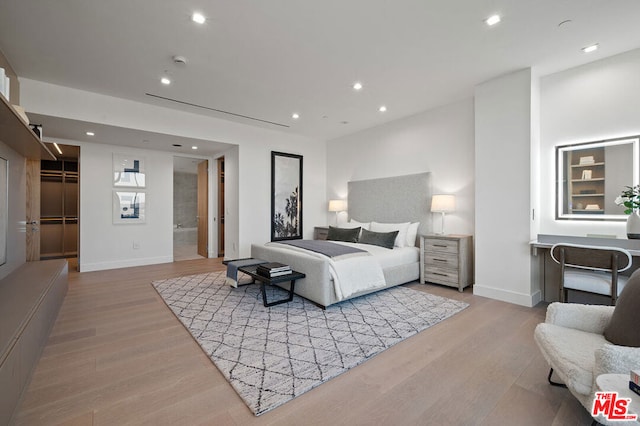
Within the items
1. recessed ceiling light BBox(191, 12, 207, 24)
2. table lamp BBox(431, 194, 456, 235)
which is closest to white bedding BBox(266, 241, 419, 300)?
table lamp BBox(431, 194, 456, 235)

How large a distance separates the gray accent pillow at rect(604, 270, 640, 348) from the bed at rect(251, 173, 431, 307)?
7.09 feet

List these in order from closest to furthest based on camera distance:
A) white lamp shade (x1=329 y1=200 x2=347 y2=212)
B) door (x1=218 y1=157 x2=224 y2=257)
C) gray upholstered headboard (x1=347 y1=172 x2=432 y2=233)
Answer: gray upholstered headboard (x1=347 y1=172 x2=432 y2=233) < white lamp shade (x1=329 y1=200 x2=347 y2=212) < door (x1=218 y1=157 x2=224 y2=257)

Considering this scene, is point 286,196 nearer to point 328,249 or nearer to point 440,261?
point 328,249

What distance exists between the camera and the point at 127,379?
1.94 metres

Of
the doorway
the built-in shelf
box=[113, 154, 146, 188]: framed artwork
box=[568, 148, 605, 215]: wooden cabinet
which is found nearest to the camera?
the built-in shelf

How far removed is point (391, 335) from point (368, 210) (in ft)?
11.2

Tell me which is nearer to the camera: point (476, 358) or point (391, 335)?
point (476, 358)

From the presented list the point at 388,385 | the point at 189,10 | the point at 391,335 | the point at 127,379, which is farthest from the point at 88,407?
the point at 189,10

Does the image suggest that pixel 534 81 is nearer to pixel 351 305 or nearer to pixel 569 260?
pixel 569 260

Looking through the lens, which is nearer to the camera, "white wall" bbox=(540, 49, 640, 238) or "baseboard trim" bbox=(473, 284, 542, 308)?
"white wall" bbox=(540, 49, 640, 238)

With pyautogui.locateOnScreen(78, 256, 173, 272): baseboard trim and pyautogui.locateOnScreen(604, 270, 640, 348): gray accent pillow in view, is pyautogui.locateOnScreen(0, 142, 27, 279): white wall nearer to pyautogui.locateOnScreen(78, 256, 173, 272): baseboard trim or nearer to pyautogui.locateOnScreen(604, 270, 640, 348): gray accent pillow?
pyautogui.locateOnScreen(78, 256, 173, 272): baseboard trim

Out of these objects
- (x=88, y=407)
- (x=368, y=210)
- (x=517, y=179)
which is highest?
(x=517, y=179)

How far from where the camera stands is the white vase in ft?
9.19

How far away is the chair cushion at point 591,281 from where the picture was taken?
2553mm
